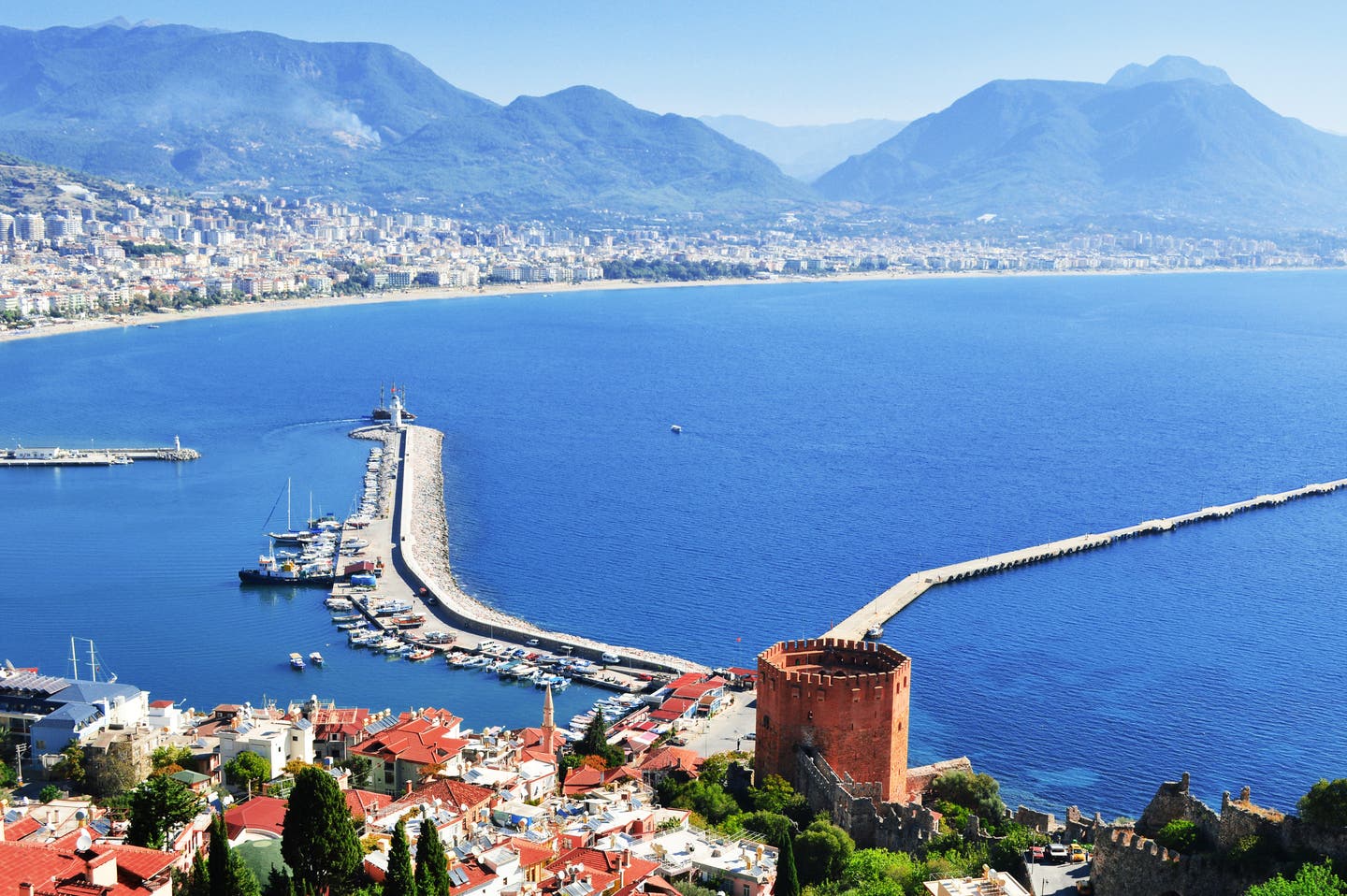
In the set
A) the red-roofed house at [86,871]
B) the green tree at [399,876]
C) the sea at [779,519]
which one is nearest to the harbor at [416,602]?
the sea at [779,519]

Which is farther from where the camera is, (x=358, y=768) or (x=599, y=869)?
(x=358, y=768)

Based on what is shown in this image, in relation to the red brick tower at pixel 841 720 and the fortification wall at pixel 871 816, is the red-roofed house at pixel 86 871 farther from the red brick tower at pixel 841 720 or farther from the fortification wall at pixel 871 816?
the red brick tower at pixel 841 720

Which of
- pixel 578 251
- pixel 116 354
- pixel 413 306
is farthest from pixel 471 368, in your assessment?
pixel 578 251

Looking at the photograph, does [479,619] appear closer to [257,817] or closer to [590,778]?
[590,778]

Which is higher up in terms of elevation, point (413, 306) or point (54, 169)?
point (54, 169)

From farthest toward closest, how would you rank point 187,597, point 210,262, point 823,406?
point 210,262 < point 823,406 < point 187,597

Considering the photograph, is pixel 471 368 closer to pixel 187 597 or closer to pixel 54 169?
pixel 187 597

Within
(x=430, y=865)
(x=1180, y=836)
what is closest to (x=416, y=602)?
(x=1180, y=836)
